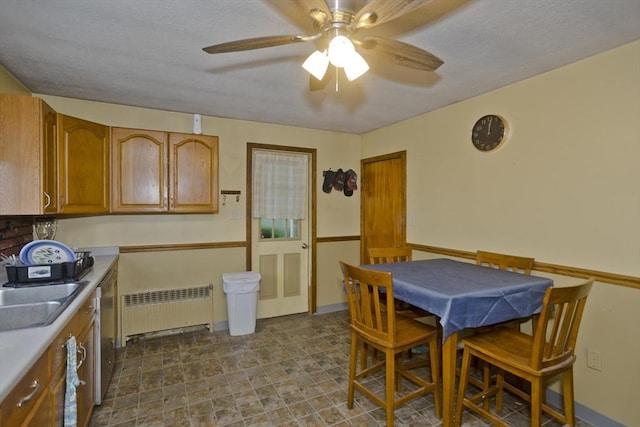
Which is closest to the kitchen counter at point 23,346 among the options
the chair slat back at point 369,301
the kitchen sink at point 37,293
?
the kitchen sink at point 37,293

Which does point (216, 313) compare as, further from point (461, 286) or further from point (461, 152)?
point (461, 152)

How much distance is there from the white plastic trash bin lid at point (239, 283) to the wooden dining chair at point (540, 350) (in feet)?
7.21

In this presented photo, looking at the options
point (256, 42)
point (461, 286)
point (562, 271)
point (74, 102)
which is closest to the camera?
point (256, 42)

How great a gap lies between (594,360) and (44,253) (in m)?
3.58

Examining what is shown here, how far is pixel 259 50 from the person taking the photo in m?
2.08

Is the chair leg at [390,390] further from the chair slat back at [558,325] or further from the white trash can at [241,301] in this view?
the white trash can at [241,301]

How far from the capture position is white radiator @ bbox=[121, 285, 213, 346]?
3.21m

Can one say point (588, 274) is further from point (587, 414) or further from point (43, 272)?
point (43, 272)

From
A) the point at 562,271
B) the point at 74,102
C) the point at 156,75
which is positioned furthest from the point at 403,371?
the point at 74,102

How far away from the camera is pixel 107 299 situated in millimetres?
2357

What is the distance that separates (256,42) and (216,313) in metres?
3.00

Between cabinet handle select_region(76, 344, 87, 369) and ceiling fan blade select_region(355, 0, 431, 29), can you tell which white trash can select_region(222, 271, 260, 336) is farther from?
ceiling fan blade select_region(355, 0, 431, 29)

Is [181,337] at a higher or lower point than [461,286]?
lower

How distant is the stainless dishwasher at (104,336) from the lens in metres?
2.13
